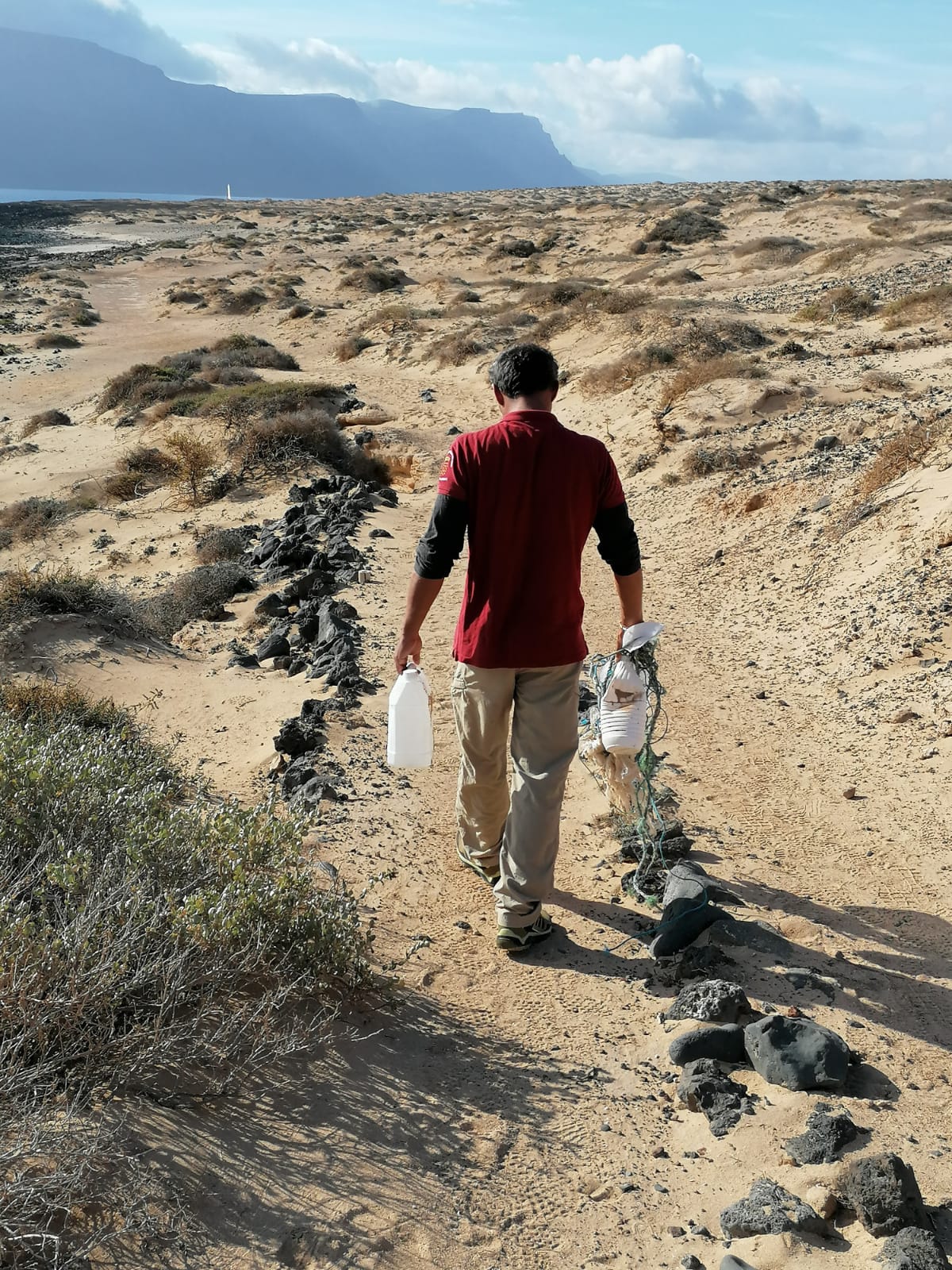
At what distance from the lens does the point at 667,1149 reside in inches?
110

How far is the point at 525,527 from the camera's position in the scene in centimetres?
331

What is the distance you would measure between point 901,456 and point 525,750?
620 cm

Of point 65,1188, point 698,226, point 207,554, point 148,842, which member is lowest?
point 207,554

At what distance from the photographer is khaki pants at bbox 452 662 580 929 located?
3.49 m

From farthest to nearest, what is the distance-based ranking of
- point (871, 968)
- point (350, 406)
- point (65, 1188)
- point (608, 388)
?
1. point (350, 406)
2. point (608, 388)
3. point (871, 968)
4. point (65, 1188)

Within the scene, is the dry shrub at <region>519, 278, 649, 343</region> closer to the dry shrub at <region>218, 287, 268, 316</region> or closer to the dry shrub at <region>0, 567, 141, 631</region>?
the dry shrub at <region>218, 287, 268, 316</region>

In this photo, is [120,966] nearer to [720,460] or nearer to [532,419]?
[532,419]

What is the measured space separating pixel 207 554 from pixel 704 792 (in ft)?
21.3

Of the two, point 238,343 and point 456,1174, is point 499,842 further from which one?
point 238,343

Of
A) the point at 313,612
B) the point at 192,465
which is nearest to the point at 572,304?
the point at 192,465

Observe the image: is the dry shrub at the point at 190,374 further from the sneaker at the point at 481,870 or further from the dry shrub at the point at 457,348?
the sneaker at the point at 481,870

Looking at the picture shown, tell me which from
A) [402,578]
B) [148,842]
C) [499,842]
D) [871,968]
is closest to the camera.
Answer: [148,842]

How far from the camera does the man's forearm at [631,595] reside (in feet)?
11.9

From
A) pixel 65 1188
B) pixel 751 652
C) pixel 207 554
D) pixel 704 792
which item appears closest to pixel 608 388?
pixel 207 554
